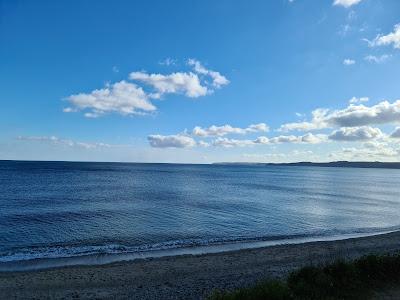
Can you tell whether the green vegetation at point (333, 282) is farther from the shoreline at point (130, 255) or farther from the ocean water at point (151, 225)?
the ocean water at point (151, 225)

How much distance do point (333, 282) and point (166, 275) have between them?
8.07 meters

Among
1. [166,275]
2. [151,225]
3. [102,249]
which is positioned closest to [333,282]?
[166,275]

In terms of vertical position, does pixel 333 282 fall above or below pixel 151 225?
above

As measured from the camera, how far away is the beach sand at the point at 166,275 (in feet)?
49.0

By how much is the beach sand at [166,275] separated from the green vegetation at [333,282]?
11.2 ft

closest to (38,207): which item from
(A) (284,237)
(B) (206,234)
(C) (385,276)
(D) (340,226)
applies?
(B) (206,234)

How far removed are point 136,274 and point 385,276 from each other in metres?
10.7

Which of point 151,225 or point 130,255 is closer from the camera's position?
point 130,255

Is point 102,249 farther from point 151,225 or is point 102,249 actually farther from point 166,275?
point 151,225

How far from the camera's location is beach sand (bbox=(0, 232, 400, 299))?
14.9m

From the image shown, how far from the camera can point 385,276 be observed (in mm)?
13781

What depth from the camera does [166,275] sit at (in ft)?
58.3

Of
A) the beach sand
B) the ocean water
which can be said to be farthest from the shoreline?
the beach sand

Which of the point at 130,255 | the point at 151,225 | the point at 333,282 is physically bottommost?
the point at 130,255
